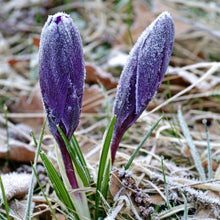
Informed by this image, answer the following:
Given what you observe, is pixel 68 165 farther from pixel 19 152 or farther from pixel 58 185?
pixel 19 152

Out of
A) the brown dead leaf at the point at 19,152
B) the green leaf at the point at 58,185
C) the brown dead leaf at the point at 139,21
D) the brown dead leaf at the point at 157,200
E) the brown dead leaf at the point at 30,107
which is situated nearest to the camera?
the green leaf at the point at 58,185

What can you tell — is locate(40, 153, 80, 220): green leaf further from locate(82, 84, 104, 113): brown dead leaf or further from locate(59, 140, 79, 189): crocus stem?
locate(82, 84, 104, 113): brown dead leaf

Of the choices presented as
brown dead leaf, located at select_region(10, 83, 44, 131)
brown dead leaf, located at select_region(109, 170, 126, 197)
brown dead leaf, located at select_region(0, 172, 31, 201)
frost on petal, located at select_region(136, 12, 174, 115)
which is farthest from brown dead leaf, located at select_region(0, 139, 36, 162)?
frost on petal, located at select_region(136, 12, 174, 115)

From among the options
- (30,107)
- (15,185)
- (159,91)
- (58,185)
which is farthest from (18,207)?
(159,91)

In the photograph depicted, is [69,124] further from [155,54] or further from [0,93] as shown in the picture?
[0,93]

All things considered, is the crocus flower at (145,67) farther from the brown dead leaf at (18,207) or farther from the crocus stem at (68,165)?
the brown dead leaf at (18,207)

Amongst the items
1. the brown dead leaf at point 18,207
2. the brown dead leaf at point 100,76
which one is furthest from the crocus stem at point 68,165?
the brown dead leaf at point 100,76

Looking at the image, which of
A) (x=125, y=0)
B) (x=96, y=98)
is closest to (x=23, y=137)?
(x=96, y=98)

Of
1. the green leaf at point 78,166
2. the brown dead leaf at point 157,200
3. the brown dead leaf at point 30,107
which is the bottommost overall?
the brown dead leaf at point 30,107
